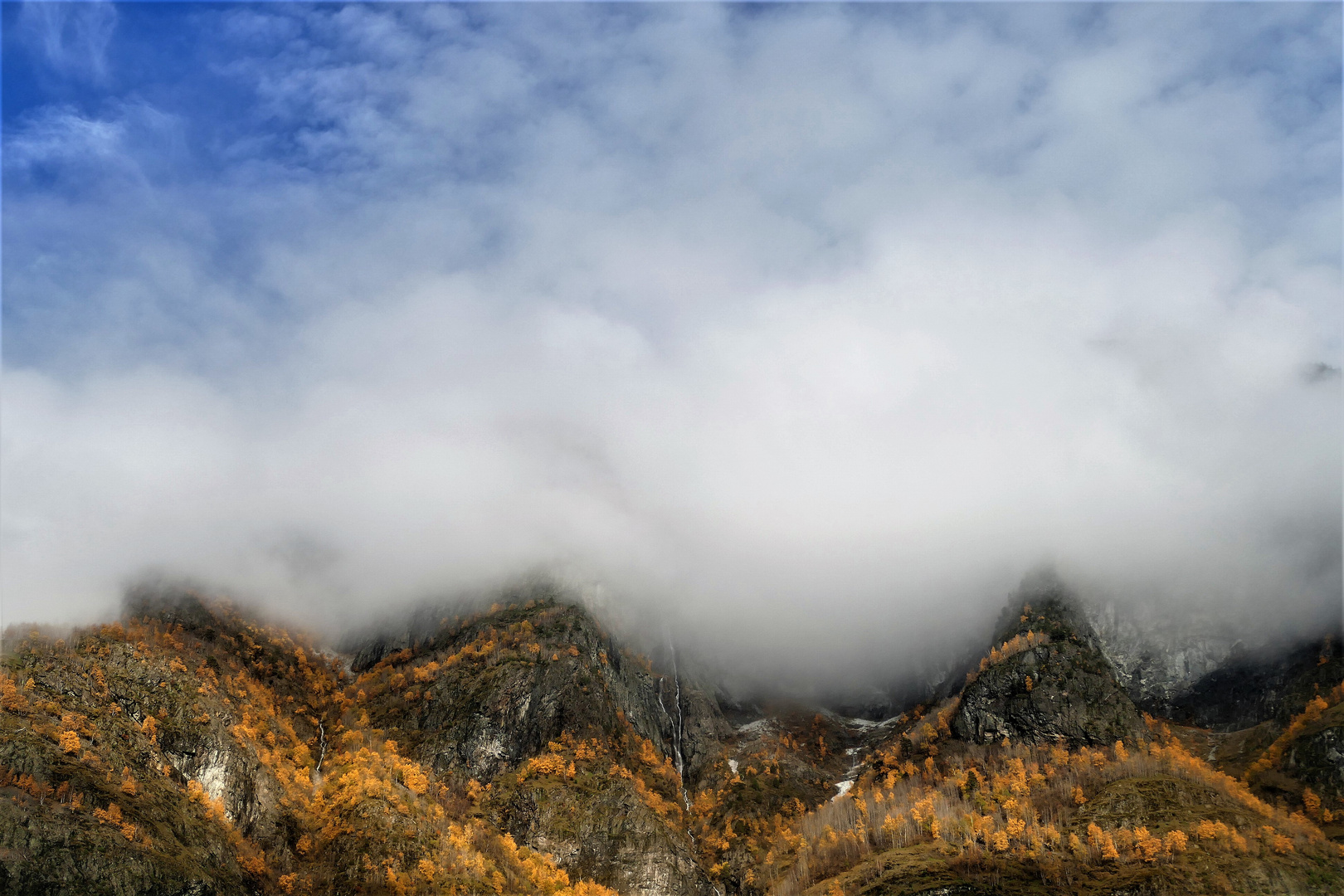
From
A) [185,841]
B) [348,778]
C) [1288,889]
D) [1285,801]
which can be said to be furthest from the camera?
[348,778]

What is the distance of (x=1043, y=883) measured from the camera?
6230 inches

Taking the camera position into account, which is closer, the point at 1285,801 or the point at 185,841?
the point at 185,841

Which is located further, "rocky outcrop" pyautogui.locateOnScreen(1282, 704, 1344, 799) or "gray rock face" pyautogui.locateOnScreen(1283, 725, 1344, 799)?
"rocky outcrop" pyautogui.locateOnScreen(1282, 704, 1344, 799)

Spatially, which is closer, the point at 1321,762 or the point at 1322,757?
the point at 1321,762

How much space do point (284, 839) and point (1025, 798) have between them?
595 ft

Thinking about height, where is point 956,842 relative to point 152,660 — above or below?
below

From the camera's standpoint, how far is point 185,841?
431 ft

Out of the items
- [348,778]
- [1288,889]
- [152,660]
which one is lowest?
[1288,889]

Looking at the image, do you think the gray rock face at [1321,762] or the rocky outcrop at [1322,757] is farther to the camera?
the rocky outcrop at [1322,757]

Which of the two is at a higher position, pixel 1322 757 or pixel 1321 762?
pixel 1322 757

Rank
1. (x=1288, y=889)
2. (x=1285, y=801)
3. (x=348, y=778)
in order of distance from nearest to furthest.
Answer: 1. (x=1288, y=889)
2. (x=1285, y=801)
3. (x=348, y=778)

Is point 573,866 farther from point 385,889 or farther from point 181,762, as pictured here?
point 181,762

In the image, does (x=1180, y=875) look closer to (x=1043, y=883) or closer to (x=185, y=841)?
(x=1043, y=883)

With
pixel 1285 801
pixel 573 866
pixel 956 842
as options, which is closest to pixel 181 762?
pixel 573 866
